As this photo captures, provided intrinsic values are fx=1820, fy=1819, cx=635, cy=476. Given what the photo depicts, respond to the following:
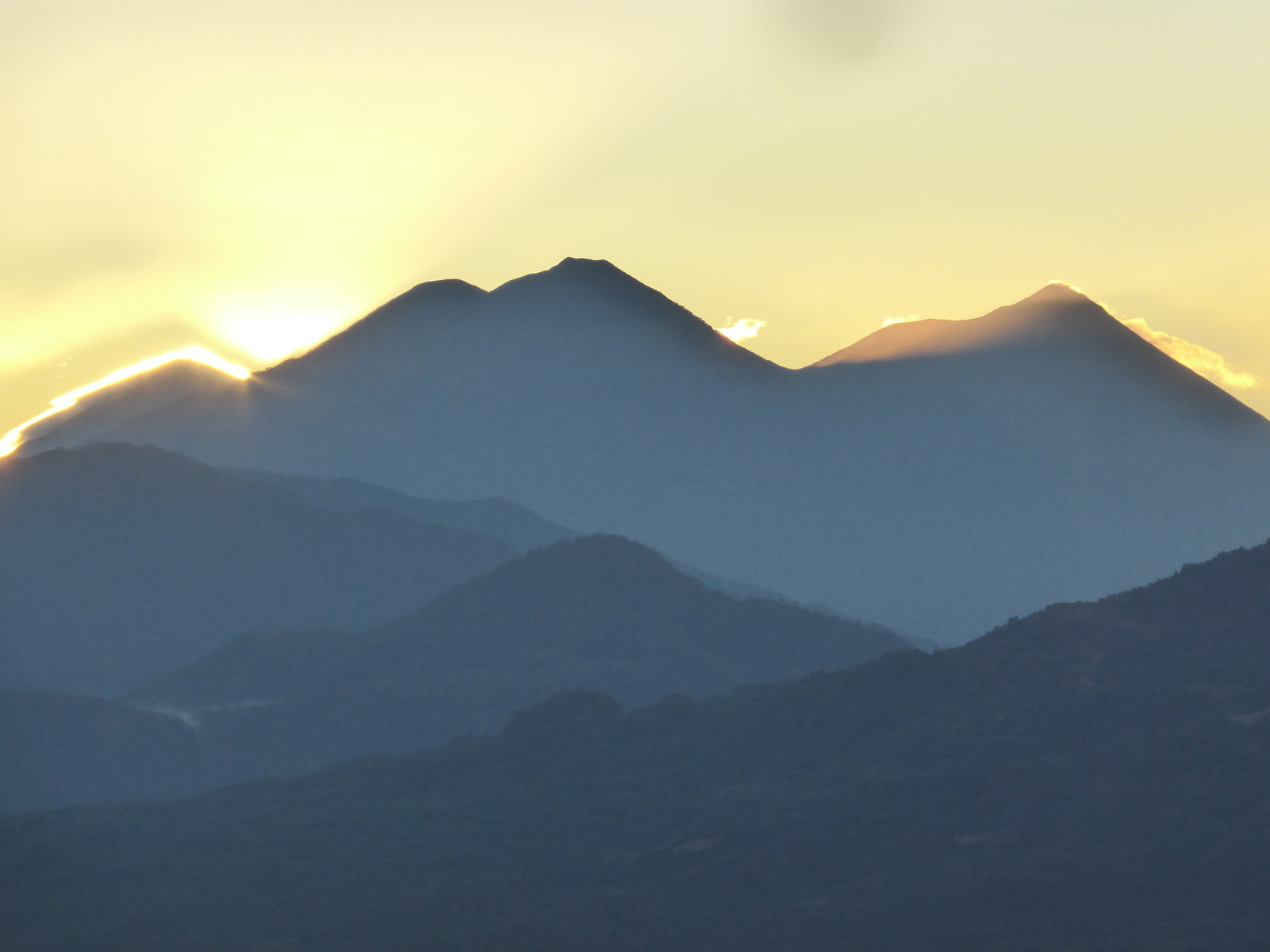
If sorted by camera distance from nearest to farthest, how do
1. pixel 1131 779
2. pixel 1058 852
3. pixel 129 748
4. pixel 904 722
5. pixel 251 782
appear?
pixel 1058 852
pixel 1131 779
pixel 904 722
pixel 251 782
pixel 129 748

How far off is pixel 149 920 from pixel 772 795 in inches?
1807

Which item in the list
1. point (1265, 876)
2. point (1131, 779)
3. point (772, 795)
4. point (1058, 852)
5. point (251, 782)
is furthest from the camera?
point (251, 782)

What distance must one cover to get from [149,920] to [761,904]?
43447mm

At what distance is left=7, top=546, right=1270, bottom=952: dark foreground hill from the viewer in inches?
4326

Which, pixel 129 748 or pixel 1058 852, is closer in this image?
pixel 1058 852

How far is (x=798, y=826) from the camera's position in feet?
423

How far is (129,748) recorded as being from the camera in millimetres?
197125

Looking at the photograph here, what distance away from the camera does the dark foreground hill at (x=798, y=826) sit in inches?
4326

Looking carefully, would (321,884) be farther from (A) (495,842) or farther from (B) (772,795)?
(B) (772,795)

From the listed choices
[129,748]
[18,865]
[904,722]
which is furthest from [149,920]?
[129,748]

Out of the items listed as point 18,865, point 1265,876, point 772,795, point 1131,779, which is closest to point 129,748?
point 18,865

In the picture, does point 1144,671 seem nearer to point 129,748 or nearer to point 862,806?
point 862,806

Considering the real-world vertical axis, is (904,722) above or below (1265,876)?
above

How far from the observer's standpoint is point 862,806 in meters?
130
